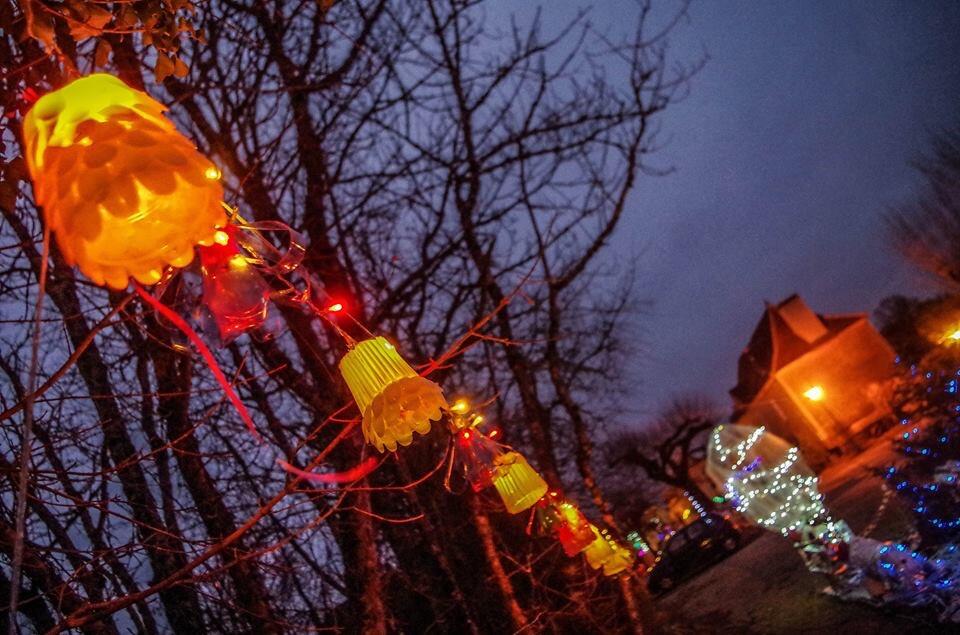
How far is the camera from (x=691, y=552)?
1841 cm

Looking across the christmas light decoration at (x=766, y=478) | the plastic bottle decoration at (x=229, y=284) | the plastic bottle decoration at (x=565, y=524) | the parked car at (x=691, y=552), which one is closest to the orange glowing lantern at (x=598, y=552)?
the plastic bottle decoration at (x=565, y=524)

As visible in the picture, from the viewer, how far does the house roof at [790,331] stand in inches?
1318

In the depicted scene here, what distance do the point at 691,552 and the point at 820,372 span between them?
19254 mm

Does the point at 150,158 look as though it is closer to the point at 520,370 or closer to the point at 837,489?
the point at 520,370

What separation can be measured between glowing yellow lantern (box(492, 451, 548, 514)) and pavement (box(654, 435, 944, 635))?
5.83 metres

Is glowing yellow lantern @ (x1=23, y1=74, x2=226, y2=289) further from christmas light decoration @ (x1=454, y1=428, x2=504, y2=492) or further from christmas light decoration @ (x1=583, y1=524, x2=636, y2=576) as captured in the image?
christmas light decoration @ (x1=583, y1=524, x2=636, y2=576)

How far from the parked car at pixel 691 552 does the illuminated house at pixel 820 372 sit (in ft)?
47.8

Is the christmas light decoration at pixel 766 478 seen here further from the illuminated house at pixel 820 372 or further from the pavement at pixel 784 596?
the illuminated house at pixel 820 372

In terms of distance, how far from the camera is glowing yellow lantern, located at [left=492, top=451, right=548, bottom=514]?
4.13 meters

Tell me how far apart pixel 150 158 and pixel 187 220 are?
209mm

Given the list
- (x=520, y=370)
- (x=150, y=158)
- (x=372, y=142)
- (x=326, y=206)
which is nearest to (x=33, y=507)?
(x=150, y=158)

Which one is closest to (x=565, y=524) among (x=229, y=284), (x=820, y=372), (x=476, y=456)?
(x=476, y=456)

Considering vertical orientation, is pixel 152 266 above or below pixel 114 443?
below

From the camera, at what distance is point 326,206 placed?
817 centimetres
